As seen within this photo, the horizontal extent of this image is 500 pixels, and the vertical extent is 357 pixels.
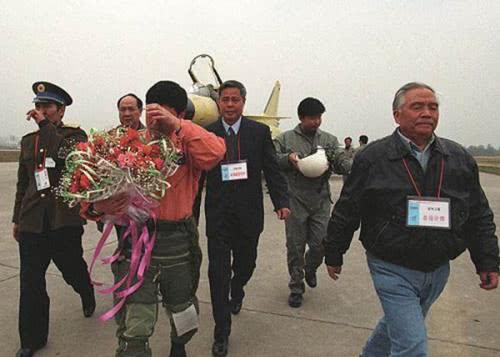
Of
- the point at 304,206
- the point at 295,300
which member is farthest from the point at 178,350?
the point at 304,206

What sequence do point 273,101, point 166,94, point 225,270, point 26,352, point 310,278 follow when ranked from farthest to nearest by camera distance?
point 273,101 → point 310,278 → point 225,270 → point 26,352 → point 166,94

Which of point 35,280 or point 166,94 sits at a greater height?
point 166,94

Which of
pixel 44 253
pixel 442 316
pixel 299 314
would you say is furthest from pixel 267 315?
pixel 44 253

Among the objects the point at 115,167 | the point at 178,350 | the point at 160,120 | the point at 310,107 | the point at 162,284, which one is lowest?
the point at 178,350

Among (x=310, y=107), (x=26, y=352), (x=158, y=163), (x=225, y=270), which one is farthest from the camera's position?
(x=310, y=107)

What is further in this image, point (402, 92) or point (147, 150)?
point (402, 92)

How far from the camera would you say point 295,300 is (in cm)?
397

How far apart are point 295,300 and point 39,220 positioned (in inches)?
90.0

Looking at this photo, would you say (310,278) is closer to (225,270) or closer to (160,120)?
(225,270)

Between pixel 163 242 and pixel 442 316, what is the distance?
267 cm

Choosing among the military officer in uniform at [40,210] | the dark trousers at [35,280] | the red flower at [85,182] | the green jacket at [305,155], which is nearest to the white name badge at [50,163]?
the military officer in uniform at [40,210]

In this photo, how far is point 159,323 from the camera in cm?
356

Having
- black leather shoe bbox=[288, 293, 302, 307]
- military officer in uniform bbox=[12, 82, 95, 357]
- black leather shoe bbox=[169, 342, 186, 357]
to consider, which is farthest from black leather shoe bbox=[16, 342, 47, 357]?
black leather shoe bbox=[288, 293, 302, 307]

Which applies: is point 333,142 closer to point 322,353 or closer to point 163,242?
point 322,353
